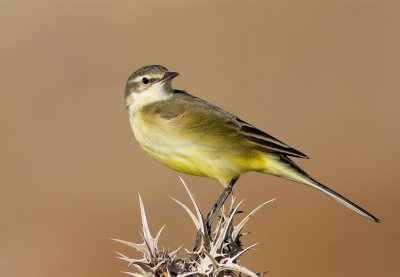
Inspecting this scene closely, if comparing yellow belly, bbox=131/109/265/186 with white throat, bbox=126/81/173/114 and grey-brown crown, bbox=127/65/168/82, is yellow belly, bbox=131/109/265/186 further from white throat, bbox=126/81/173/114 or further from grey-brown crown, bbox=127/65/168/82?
grey-brown crown, bbox=127/65/168/82

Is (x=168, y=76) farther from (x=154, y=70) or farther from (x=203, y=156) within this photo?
(x=203, y=156)

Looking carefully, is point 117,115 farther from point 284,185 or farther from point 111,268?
point 111,268

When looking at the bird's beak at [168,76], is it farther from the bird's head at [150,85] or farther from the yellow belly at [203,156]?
the yellow belly at [203,156]

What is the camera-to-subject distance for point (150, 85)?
287 inches

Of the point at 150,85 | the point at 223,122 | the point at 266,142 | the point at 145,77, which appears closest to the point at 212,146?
the point at 223,122

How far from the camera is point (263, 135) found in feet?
20.9

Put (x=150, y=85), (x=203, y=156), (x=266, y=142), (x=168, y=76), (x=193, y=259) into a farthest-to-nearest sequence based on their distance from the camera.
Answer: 1. (x=150, y=85)
2. (x=168, y=76)
3. (x=203, y=156)
4. (x=266, y=142)
5. (x=193, y=259)

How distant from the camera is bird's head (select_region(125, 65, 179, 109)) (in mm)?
7234

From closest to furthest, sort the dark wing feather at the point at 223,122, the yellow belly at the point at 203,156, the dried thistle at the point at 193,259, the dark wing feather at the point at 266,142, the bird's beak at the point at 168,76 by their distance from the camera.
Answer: the dried thistle at the point at 193,259
the dark wing feather at the point at 266,142
the dark wing feather at the point at 223,122
the yellow belly at the point at 203,156
the bird's beak at the point at 168,76

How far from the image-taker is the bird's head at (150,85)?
723cm

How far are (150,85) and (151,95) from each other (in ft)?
0.35

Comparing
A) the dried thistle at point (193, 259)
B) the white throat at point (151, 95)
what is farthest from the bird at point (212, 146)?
the dried thistle at point (193, 259)

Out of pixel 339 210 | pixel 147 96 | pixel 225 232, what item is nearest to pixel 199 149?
pixel 147 96

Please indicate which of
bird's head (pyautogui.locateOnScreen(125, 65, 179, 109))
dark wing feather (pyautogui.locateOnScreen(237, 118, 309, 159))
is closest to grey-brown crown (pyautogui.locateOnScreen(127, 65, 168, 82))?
bird's head (pyautogui.locateOnScreen(125, 65, 179, 109))
